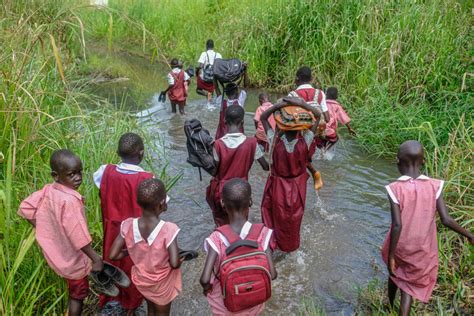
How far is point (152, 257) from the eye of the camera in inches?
108

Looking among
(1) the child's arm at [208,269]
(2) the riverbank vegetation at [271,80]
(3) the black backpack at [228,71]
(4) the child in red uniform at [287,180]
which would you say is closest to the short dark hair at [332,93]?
(2) the riverbank vegetation at [271,80]

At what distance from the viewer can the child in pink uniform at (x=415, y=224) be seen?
2.91m

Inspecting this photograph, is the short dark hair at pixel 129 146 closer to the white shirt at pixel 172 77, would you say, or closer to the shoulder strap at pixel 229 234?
the shoulder strap at pixel 229 234

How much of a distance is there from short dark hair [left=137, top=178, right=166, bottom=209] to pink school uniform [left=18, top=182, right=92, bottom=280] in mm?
440

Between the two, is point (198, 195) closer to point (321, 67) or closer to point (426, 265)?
point (426, 265)

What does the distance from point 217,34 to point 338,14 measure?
14.3 ft

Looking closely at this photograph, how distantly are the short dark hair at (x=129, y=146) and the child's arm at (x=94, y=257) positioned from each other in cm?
70

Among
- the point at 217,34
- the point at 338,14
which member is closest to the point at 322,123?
the point at 338,14

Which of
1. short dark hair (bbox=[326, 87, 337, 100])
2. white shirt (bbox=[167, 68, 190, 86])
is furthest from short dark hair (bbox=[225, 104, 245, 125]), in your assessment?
white shirt (bbox=[167, 68, 190, 86])

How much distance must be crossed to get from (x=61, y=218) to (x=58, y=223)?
0.05 m

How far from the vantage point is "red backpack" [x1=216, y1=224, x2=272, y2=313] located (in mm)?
2545

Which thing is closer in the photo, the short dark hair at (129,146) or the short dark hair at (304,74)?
the short dark hair at (129,146)

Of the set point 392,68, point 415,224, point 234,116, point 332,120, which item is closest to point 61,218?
point 234,116

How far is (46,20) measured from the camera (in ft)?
19.6
